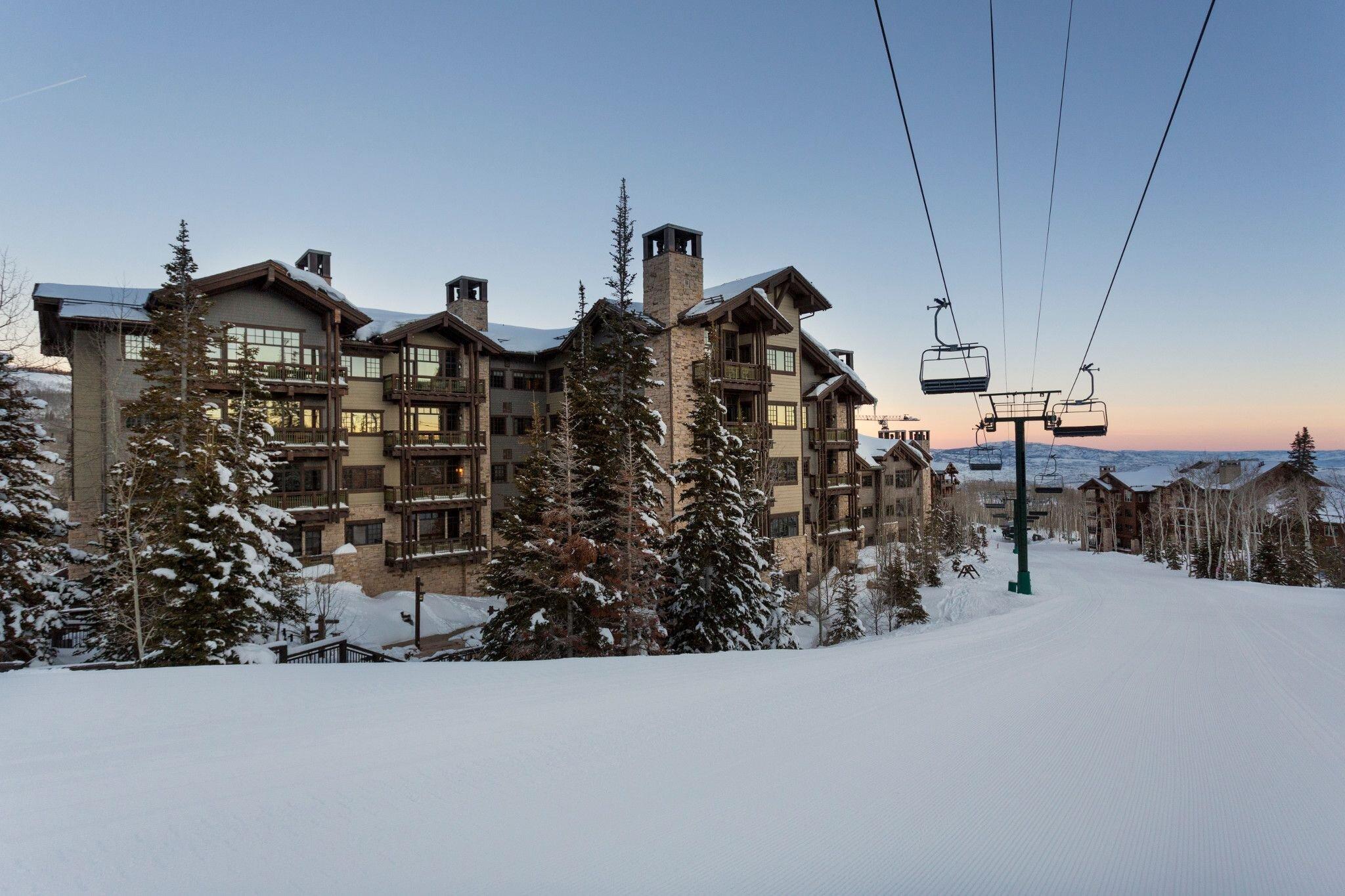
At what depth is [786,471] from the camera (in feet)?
103

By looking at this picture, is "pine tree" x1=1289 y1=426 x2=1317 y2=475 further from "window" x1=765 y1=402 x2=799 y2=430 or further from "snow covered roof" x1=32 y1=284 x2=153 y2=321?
"snow covered roof" x1=32 y1=284 x2=153 y2=321

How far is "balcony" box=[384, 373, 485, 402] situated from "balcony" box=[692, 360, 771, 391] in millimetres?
10933

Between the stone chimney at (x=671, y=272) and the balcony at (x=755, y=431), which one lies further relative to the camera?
the stone chimney at (x=671, y=272)

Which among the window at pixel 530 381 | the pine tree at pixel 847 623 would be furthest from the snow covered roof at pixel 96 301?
the pine tree at pixel 847 623

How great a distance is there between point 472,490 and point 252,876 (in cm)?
2689

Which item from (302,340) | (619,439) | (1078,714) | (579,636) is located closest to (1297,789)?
(1078,714)

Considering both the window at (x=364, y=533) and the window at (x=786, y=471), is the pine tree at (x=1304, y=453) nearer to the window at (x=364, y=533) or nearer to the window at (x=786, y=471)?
the window at (x=786, y=471)

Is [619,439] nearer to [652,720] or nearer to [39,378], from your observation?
[652,720]

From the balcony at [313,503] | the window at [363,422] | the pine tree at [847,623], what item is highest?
the window at [363,422]

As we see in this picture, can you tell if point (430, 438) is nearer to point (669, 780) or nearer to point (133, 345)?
point (133, 345)

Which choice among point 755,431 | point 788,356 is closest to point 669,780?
point 755,431

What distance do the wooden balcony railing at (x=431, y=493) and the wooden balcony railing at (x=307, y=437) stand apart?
3.15 metres

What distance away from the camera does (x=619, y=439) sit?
19203 mm

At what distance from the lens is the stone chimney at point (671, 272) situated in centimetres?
2759
